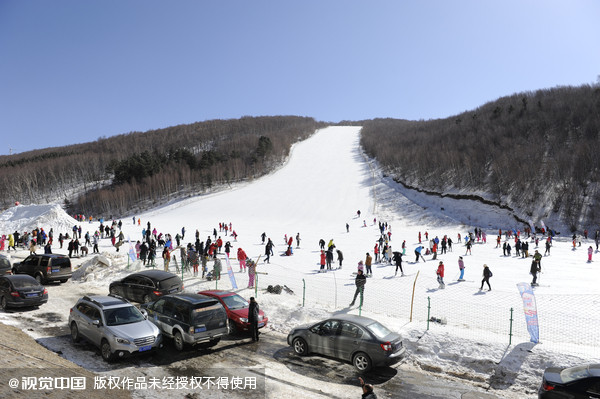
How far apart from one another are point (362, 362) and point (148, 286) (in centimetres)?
1034

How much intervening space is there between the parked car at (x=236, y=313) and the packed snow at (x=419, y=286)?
3.20ft

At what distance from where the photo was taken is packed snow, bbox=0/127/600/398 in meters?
10.3

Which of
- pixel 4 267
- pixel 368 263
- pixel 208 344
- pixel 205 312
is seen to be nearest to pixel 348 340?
pixel 205 312

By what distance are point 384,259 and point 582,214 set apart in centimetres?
3951

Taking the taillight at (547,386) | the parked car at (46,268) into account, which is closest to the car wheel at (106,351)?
the taillight at (547,386)

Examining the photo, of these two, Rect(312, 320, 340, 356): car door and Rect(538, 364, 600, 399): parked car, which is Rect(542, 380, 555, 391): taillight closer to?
Rect(538, 364, 600, 399): parked car

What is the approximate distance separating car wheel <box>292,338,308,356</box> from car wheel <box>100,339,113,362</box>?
5.18 meters

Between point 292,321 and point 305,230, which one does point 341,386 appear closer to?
point 292,321

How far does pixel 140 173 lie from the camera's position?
311 feet

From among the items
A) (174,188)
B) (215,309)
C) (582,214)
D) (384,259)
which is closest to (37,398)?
(215,309)

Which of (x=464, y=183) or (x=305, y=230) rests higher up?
(x=464, y=183)

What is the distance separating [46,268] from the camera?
770 inches

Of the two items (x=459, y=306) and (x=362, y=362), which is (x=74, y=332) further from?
(x=459, y=306)

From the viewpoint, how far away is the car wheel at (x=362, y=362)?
31.8 ft
